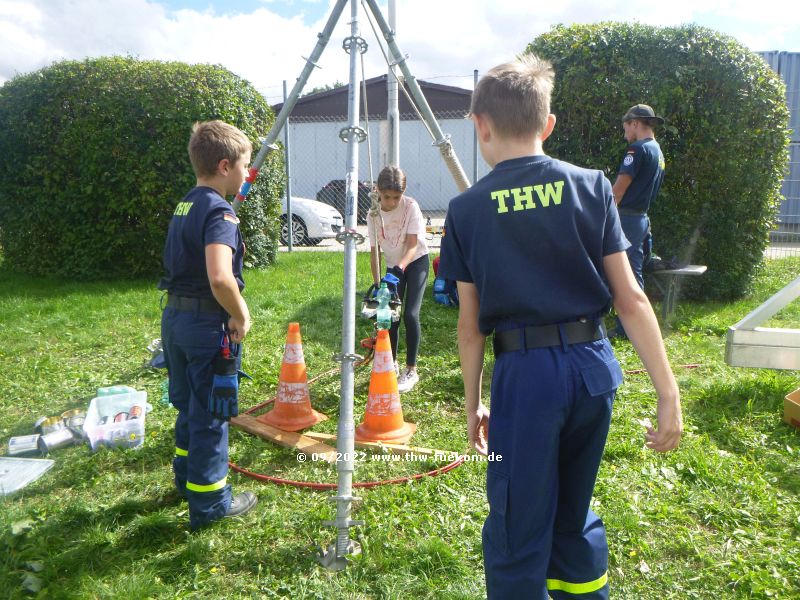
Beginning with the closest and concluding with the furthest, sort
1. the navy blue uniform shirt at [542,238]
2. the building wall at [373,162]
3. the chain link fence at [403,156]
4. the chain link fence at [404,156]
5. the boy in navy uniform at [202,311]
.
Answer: the navy blue uniform shirt at [542,238], the boy in navy uniform at [202,311], the chain link fence at [404,156], the chain link fence at [403,156], the building wall at [373,162]

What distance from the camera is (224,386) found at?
293 cm

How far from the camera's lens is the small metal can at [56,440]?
12.8 feet

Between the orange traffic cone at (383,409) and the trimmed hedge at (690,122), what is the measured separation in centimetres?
458

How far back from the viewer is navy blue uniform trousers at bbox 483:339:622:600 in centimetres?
185

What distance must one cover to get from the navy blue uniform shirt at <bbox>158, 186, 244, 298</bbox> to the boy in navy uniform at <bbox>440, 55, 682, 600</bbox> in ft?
4.25

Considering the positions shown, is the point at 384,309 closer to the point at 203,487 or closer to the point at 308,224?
the point at 203,487

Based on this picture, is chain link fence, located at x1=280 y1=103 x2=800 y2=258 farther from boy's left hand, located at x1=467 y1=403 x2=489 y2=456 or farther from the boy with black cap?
boy's left hand, located at x1=467 y1=403 x2=489 y2=456

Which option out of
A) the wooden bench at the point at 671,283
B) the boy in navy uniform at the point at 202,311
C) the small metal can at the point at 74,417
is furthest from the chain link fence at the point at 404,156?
the boy in navy uniform at the point at 202,311

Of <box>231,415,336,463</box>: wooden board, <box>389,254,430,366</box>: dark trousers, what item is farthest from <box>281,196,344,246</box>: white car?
<box>231,415,336,463</box>: wooden board

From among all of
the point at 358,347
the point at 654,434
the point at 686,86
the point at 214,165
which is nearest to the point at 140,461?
the point at 214,165

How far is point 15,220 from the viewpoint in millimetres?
9117

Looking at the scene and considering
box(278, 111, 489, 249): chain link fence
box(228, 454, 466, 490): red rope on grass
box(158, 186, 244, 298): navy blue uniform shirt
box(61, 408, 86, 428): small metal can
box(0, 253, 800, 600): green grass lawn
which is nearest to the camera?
box(0, 253, 800, 600): green grass lawn

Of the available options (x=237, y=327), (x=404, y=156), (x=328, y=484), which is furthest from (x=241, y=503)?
(x=404, y=156)

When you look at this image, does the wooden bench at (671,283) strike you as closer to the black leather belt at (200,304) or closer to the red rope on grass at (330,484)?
the red rope on grass at (330,484)
